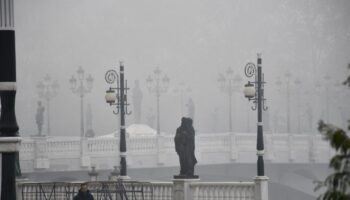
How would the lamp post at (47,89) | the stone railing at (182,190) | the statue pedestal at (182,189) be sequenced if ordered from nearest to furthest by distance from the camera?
the stone railing at (182,190) → the statue pedestal at (182,189) → the lamp post at (47,89)

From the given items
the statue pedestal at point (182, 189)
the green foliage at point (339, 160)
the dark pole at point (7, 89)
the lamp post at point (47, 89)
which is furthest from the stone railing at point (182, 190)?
the lamp post at point (47, 89)

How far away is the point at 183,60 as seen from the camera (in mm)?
116062

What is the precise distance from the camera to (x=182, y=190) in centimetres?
2983

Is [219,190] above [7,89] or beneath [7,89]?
beneath

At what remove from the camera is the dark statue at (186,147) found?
30.7m

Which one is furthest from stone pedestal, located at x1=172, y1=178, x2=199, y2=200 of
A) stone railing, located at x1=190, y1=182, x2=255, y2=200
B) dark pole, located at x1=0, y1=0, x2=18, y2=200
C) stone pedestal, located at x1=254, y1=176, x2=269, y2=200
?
dark pole, located at x1=0, y1=0, x2=18, y2=200

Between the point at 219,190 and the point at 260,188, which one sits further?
the point at 219,190

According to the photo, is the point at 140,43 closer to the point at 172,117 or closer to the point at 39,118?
the point at 172,117

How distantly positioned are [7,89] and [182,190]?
16.6 m

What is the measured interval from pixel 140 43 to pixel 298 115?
1990cm

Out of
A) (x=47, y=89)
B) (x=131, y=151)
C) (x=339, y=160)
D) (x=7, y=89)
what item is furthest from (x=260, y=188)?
(x=47, y=89)

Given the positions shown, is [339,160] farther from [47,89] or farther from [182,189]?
[47,89]

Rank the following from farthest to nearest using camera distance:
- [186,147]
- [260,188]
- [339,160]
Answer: [186,147] < [260,188] < [339,160]

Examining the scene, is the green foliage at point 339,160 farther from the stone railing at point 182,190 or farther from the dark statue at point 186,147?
the dark statue at point 186,147
